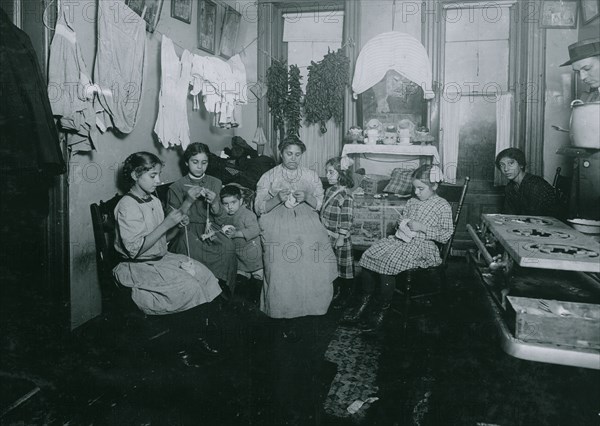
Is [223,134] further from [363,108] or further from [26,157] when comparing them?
[26,157]

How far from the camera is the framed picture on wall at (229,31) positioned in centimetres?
640

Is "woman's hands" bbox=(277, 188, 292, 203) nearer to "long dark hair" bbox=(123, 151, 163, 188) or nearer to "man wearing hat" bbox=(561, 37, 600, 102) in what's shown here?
"long dark hair" bbox=(123, 151, 163, 188)

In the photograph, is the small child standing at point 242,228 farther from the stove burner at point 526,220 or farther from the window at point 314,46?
the window at point 314,46

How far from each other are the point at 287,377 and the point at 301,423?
1.83 feet

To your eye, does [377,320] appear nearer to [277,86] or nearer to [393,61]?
[393,61]

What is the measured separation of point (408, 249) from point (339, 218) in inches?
33.4

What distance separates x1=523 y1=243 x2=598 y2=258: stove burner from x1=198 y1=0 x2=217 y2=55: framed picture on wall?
4730 millimetres

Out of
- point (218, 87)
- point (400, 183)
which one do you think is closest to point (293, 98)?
point (218, 87)

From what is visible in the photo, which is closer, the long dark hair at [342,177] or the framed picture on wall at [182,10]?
the long dark hair at [342,177]

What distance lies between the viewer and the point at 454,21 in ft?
21.6

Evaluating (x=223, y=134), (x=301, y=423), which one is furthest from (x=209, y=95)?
(x=301, y=423)

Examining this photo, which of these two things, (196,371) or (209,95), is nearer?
(196,371)

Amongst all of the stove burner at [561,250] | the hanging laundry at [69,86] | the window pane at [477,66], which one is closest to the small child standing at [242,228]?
the hanging laundry at [69,86]

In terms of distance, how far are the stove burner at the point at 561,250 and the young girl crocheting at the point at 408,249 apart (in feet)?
5.05
